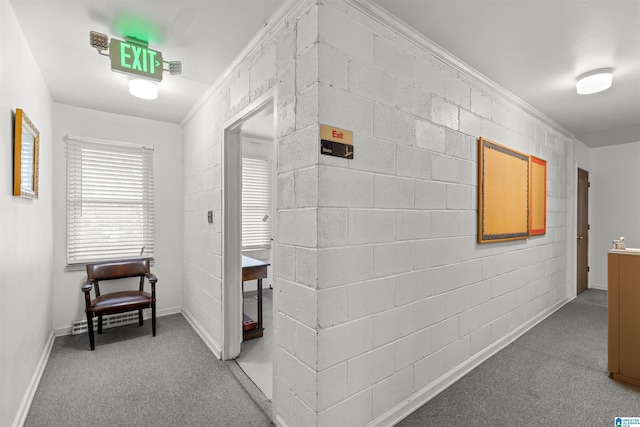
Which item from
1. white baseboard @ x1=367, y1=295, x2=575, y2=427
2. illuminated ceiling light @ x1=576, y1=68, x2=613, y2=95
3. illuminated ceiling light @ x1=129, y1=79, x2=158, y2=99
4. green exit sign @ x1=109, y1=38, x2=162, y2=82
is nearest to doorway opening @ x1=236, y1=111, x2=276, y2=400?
illuminated ceiling light @ x1=129, y1=79, x2=158, y2=99

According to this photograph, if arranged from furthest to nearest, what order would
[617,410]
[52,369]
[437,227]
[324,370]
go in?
[52,369]
[437,227]
[617,410]
[324,370]

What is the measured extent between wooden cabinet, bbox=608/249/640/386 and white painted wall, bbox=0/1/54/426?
4200 mm

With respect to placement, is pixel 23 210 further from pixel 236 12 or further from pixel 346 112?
pixel 346 112

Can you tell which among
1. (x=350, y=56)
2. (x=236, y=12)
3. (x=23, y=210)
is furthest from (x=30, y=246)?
(x=350, y=56)

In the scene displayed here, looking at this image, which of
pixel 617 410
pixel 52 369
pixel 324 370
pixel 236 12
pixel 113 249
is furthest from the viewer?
pixel 113 249

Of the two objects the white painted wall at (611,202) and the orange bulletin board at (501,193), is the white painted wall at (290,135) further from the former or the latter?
the white painted wall at (611,202)

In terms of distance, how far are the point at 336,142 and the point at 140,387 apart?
94.8 inches

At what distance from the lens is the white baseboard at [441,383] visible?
1.87 m

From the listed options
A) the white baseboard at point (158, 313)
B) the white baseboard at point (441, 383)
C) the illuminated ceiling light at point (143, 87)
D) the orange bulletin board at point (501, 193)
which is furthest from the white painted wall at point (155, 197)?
the orange bulletin board at point (501, 193)

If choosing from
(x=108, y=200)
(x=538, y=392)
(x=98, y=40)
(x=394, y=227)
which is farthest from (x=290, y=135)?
(x=108, y=200)

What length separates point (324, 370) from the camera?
5.08 feet

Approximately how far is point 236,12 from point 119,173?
2.82 metres

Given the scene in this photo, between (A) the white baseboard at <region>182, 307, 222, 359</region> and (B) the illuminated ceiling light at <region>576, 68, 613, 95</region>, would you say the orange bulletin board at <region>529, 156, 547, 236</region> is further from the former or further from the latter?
(A) the white baseboard at <region>182, 307, 222, 359</region>

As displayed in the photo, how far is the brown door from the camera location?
494 centimetres
